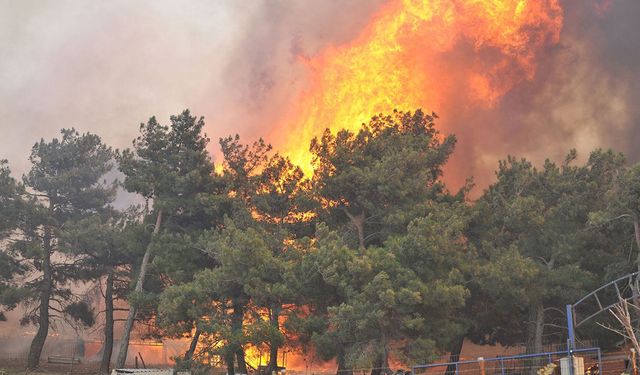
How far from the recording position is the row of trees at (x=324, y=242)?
3030 cm

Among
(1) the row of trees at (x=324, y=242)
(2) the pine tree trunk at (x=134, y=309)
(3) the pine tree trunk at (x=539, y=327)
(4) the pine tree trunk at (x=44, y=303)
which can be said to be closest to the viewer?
(1) the row of trees at (x=324, y=242)

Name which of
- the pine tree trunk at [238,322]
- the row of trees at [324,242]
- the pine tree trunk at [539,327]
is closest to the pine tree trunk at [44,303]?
the row of trees at [324,242]

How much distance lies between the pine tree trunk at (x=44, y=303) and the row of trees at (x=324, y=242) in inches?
6.0

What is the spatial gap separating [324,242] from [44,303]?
23983mm

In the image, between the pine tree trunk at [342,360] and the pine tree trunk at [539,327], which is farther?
the pine tree trunk at [539,327]

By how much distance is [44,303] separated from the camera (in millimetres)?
43469

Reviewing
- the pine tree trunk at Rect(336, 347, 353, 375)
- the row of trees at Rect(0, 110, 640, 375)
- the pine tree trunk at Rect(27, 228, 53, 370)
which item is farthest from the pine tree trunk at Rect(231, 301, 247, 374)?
the pine tree trunk at Rect(27, 228, 53, 370)

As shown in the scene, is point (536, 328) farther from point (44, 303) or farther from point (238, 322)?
point (44, 303)

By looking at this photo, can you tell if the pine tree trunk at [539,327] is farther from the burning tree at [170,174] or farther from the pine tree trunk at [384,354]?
the burning tree at [170,174]

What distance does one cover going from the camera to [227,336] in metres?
30.8

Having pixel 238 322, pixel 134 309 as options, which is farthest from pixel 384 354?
pixel 134 309

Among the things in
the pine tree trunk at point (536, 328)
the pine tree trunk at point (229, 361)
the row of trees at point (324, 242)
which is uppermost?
the row of trees at point (324, 242)

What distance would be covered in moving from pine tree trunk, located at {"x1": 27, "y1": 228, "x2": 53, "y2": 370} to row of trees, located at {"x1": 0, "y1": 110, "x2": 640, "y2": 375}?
0.15 meters

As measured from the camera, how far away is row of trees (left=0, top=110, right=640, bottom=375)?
30.3m
